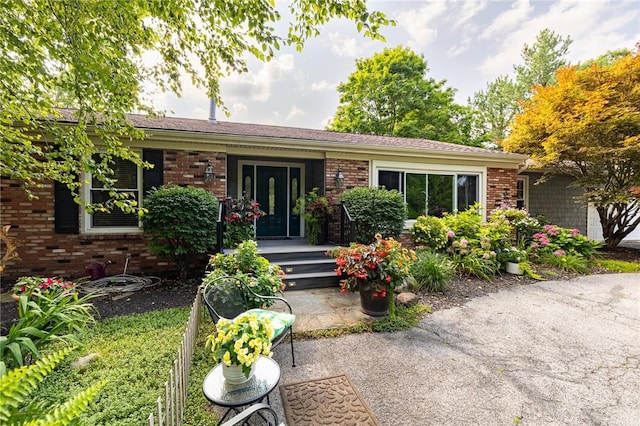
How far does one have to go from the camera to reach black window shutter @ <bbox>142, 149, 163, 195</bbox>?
6.11 meters

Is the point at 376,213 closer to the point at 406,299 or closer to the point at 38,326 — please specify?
the point at 406,299

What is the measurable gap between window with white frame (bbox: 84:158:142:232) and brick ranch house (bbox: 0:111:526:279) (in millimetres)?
19

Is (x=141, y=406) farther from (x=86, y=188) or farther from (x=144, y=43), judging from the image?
(x=86, y=188)

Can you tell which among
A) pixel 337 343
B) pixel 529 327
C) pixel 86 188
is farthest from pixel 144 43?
pixel 529 327

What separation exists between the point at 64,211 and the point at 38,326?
144 inches

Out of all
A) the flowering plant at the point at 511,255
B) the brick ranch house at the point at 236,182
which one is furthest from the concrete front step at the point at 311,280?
the flowering plant at the point at 511,255

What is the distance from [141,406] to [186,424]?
0.44 m

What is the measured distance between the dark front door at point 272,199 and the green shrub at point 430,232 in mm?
3643

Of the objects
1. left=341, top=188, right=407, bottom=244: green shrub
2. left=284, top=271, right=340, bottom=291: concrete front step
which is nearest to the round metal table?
left=284, top=271, right=340, bottom=291: concrete front step

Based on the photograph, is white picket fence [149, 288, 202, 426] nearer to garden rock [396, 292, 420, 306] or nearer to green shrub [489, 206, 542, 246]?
garden rock [396, 292, 420, 306]

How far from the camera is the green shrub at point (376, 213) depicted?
6.48m

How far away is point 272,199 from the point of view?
26.9ft

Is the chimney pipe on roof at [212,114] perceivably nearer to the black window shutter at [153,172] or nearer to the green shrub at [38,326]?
the black window shutter at [153,172]

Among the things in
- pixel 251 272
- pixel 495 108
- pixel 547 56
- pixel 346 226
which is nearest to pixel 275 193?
pixel 346 226
